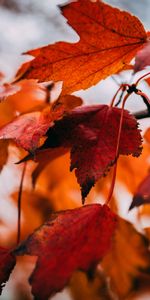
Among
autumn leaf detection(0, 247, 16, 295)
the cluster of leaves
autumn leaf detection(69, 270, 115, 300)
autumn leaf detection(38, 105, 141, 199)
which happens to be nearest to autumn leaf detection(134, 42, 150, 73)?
the cluster of leaves

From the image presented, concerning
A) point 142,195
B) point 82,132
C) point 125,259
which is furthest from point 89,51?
point 125,259

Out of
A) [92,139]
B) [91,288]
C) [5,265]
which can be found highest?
[92,139]

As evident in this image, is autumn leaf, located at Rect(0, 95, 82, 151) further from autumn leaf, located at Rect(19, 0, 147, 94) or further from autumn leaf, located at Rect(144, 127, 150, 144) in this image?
autumn leaf, located at Rect(144, 127, 150, 144)

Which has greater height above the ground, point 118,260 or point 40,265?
point 40,265

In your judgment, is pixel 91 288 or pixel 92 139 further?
pixel 91 288

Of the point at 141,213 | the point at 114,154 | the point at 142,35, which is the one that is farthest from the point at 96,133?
the point at 141,213

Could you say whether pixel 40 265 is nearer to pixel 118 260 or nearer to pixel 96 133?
pixel 96 133

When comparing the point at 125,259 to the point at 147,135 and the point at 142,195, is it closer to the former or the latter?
the point at 147,135
